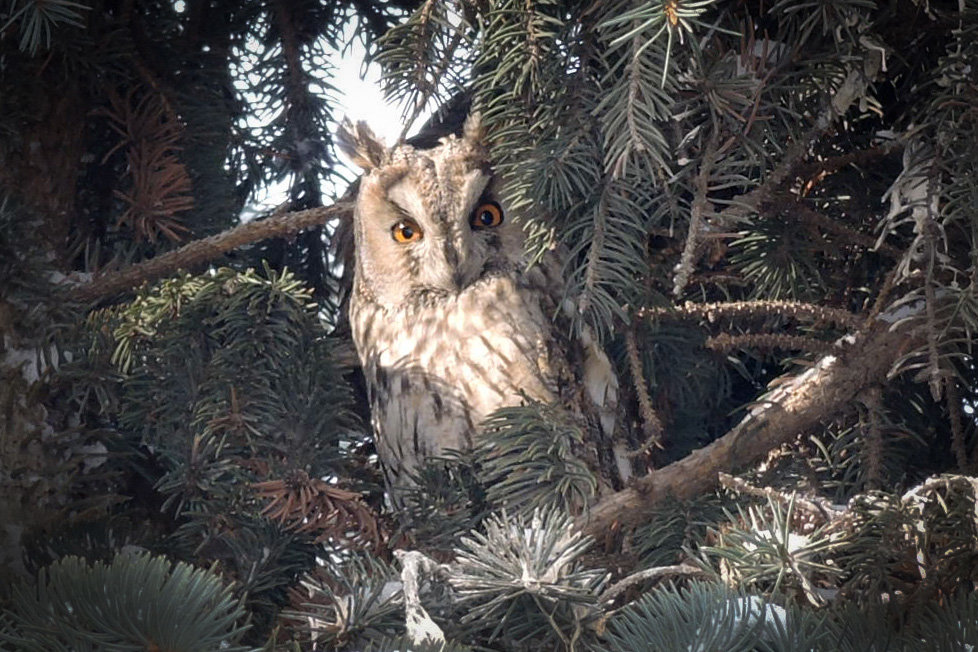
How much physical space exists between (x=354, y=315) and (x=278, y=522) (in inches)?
25.1

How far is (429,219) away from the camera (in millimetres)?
1587

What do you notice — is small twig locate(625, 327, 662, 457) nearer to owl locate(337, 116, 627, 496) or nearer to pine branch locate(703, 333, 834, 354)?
pine branch locate(703, 333, 834, 354)

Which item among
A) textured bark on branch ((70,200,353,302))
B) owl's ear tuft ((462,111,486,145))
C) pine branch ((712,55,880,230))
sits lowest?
pine branch ((712,55,880,230))

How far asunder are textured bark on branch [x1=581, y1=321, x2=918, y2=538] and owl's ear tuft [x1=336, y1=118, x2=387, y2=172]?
2.34 feet

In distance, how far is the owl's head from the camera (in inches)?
62.1

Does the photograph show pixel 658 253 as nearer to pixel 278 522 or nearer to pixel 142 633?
pixel 278 522

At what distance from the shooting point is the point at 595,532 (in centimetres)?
120

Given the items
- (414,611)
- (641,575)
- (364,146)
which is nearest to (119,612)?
(414,611)

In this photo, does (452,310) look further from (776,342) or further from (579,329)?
(776,342)

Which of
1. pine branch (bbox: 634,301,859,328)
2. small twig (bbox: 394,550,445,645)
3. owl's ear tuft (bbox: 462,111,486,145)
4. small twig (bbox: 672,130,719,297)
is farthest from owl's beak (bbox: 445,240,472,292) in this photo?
small twig (bbox: 394,550,445,645)

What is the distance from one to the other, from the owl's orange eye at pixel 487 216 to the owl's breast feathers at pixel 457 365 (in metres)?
0.08

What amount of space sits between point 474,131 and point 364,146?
194 mm

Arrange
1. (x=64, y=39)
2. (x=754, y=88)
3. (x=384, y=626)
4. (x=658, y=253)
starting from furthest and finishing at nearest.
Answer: (x=658, y=253)
(x=64, y=39)
(x=754, y=88)
(x=384, y=626)

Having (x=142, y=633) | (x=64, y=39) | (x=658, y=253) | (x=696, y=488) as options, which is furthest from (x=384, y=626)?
(x=64, y=39)
